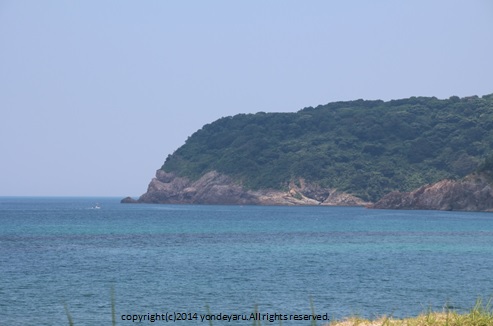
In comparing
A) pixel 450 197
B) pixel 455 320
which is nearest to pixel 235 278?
pixel 455 320

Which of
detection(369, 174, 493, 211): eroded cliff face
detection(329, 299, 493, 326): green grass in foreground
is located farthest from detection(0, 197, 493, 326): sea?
detection(369, 174, 493, 211): eroded cliff face

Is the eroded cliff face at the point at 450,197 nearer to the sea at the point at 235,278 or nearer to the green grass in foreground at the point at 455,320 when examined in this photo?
the sea at the point at 235,278

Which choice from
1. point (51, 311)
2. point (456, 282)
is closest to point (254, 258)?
point (456, 282)

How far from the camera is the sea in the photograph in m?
32.9

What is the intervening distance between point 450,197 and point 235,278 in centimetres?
13308

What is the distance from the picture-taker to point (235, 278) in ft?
147

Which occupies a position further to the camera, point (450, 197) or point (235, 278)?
point (450, 197)

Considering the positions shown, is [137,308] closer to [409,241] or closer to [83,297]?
[83,297]

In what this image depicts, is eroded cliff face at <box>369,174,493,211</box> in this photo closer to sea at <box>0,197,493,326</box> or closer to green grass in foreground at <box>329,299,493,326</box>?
sea at <box>0,197,493,326</box>

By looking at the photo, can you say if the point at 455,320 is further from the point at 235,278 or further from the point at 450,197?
the point at 450,197

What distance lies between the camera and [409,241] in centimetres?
7756

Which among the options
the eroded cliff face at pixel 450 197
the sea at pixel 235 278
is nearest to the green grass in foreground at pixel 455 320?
the sea at pixel 235 278

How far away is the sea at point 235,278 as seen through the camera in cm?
3287

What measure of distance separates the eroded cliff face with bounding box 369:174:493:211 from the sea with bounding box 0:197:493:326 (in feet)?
263
